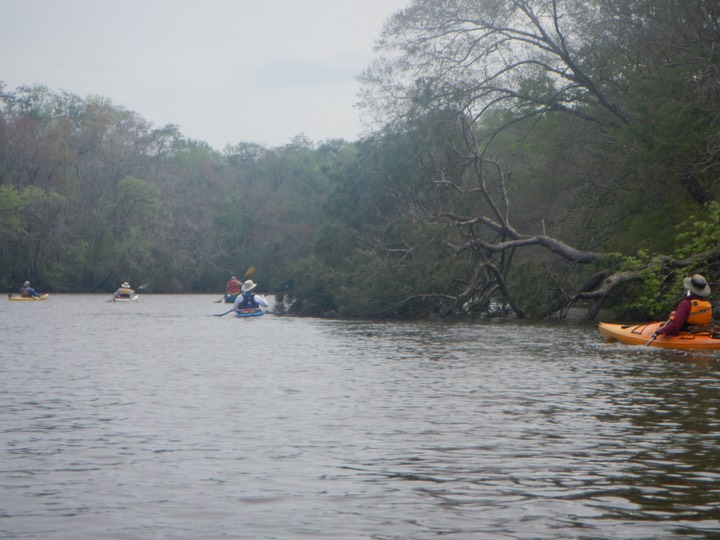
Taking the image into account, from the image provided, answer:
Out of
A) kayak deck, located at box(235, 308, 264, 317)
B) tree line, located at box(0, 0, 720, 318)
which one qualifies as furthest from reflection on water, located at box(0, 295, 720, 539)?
kayak deck, located at box(235, 308, 264, 317)

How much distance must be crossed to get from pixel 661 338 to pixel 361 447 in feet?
42.7

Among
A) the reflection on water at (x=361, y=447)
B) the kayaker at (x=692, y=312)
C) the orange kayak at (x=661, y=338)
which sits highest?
the kayaker at (x=692, y=312)

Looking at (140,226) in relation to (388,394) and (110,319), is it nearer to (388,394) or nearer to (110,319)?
(110,319)

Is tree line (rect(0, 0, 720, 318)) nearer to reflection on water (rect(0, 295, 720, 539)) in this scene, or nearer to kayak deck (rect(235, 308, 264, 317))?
A: kayak deck (rect(235, 308, 264, 317))

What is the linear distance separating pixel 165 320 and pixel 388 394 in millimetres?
23933

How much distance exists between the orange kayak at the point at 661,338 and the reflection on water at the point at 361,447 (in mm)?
693

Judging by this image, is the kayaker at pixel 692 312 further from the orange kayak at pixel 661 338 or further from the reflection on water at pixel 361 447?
the reflection on water at pixel 361 447

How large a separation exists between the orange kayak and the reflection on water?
693 millimetres

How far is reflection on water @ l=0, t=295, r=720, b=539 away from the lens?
259 inches

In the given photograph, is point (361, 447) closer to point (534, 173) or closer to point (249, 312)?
point (249, 312)

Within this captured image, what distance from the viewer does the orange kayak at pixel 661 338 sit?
20.1 metres

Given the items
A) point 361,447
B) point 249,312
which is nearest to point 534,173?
point 249,312

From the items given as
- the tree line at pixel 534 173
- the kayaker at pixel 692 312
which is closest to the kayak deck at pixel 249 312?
the tree line at pixel 534 173

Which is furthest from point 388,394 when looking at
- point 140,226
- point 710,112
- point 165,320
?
point 140,226
